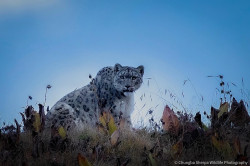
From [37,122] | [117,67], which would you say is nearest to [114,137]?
[37,122]

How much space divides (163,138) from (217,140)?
203 centimetres

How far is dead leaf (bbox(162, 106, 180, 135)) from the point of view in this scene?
20.2ft

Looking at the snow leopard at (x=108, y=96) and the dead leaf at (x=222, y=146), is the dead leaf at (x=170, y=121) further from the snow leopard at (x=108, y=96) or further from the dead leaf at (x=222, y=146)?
the snow leopard at (x=108, y=96)

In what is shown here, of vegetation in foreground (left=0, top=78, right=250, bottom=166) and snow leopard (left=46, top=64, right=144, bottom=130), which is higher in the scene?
snow leopard (left=46, top=64, right=144, bottom=130)

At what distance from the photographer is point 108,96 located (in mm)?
11867

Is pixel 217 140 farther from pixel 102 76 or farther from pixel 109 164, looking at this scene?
pixel 102 76

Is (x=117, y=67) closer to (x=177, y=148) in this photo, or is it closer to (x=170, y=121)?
(x=170, y=121)

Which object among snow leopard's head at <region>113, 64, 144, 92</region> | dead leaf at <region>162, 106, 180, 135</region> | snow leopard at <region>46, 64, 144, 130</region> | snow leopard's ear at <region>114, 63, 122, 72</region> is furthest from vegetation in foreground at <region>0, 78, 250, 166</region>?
snow leopard's ear at <region>114, 63, 122, 72</region>

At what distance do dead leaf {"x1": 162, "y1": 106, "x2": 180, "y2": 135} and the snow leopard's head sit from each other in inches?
221

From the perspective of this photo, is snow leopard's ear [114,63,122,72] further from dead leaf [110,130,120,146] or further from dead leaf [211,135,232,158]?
dead leaf [211,135,232,158]

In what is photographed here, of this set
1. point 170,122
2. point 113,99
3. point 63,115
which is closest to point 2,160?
point 170,122

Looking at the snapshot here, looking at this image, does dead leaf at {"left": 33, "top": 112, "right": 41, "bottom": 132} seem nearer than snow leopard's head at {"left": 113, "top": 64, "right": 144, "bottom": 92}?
Yes

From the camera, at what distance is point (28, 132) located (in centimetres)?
695

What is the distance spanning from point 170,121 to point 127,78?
6101 mm
